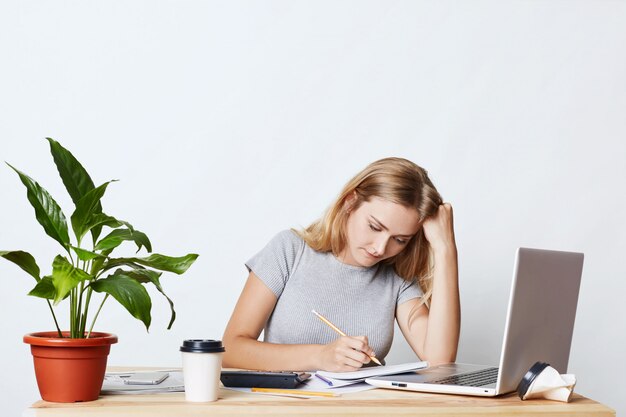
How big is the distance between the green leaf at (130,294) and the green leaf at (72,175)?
14cm

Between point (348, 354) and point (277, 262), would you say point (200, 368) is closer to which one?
point (348, 354)

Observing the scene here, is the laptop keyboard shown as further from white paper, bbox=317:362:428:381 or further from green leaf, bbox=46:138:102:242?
green leaf, bbox=46:138:102:242

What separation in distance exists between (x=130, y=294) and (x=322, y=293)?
105 centimetres

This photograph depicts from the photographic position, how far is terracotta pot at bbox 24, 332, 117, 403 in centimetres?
137

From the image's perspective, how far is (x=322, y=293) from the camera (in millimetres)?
2355

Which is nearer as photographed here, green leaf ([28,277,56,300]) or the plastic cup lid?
green leaf ([28,277,56,300])

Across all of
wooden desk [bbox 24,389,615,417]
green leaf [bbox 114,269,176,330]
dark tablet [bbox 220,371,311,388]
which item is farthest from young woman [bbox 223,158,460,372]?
green leaf [bbox 114,269,176,330]

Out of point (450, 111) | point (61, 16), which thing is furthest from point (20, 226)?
point (450, 111)

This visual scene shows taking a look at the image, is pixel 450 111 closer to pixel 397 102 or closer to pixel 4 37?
pixel 397 102

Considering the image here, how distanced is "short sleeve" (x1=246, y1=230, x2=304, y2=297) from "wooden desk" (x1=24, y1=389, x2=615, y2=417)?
73 cm

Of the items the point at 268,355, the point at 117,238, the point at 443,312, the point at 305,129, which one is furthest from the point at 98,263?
the point at 305,129

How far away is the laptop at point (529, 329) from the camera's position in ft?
5.07

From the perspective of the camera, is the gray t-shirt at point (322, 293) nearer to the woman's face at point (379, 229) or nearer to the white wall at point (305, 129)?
the woman's face at point (379, 229)

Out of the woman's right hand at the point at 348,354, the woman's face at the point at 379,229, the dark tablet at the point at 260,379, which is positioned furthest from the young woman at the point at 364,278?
the dark tablet at the point at 260,379
